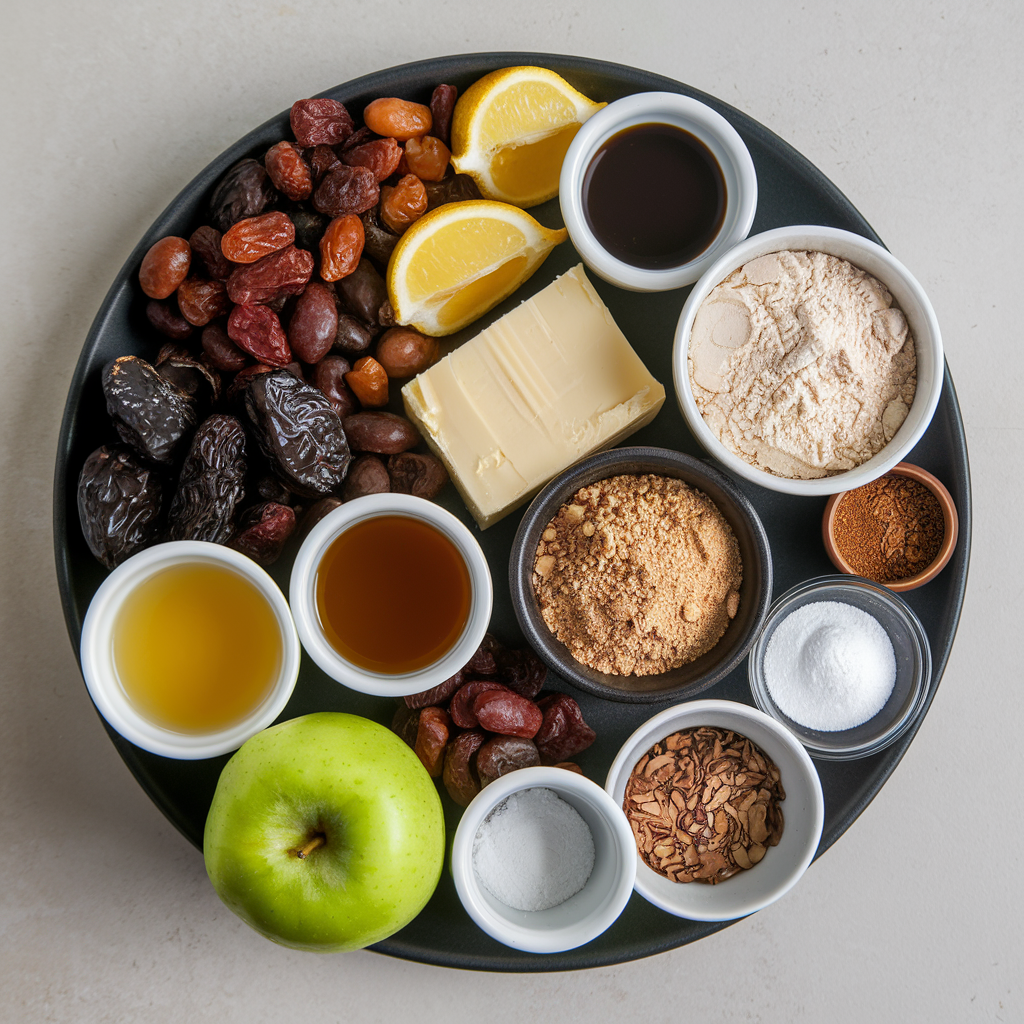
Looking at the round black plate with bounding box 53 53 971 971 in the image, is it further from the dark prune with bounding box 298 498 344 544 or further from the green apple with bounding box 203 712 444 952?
the green apple with bounding box 203 712 444 952

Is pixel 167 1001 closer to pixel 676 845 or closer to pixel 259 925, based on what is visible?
pixel 259 925

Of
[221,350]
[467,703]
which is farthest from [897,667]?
[221,350]

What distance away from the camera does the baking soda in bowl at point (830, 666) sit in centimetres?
132

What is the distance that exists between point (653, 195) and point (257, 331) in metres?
0.76

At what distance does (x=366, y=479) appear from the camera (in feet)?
4.52

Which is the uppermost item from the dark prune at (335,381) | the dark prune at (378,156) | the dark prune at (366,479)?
the dark prune at (378,156)

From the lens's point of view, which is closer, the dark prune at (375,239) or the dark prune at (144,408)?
the dark prune at (144,408)

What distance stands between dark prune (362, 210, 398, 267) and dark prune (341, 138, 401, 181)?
0.08 m

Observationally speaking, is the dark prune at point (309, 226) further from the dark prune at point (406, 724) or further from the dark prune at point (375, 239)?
the dark prune at point (406, 724)

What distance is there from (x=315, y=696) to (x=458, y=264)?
835 mm

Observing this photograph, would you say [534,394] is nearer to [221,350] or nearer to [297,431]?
[297,431]

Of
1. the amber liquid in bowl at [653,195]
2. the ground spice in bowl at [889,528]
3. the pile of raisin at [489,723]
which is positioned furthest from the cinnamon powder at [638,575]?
the amber liquid in bowl at [653,195]

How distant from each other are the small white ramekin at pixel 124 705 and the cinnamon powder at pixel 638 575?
439 millimetres

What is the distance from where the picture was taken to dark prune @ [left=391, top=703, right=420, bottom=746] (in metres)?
1.36
